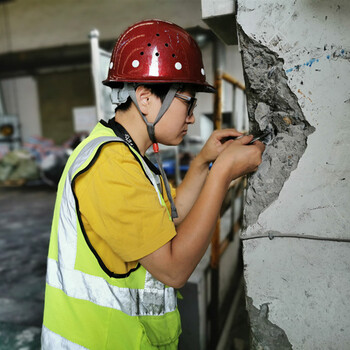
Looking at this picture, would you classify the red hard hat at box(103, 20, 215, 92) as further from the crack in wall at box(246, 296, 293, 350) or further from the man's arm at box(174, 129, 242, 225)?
the crack in wall at box(246, 296, 293, 350)

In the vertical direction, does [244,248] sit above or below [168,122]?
below

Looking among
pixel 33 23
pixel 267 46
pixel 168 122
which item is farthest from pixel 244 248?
pixel 33 23

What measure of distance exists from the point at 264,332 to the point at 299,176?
62cm

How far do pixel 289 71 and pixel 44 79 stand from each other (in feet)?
38.1

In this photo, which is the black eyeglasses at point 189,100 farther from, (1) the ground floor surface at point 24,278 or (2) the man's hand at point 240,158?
(1) the ground floor surface at point 24,278

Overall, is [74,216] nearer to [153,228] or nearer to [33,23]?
[153,228]

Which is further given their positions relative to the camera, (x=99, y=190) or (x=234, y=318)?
(x=234, y=318)

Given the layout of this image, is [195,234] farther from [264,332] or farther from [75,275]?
[264,332]

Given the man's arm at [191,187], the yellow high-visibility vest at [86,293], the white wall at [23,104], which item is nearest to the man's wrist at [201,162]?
the man's arm at [191,187]

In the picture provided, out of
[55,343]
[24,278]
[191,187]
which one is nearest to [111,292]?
[55,343]

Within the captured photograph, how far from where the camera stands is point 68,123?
10812mm

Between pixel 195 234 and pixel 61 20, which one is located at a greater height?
pixel 61 20

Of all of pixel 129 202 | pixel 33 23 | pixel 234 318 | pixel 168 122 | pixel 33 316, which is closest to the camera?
pixel 129 202

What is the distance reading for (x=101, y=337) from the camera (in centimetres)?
97
